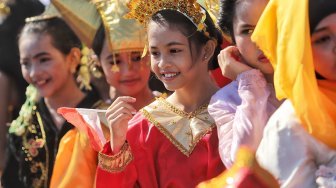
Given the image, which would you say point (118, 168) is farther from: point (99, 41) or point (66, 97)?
point (66, 97)

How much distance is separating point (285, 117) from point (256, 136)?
45cm

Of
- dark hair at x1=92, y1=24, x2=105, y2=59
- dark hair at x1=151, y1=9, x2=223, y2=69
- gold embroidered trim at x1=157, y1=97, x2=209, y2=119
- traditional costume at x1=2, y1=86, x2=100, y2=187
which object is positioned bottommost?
traditional costume at x1=2, y1=86, x2=100, y2=187

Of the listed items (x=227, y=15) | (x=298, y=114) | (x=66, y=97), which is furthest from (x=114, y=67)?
(x=298, y=114)

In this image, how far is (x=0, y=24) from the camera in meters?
5.18

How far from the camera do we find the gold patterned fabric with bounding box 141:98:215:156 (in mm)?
Answer: 3074

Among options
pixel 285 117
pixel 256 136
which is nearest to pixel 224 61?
pixel 256 136

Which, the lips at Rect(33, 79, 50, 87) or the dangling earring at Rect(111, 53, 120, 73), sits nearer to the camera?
the dangling earring at Rect(111, 53, 120, 73)

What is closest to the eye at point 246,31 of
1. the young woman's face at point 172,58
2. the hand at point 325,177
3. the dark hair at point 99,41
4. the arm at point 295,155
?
the young woman's face at point 172,58

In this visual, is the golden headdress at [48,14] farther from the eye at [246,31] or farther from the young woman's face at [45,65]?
the eye at [246,31]

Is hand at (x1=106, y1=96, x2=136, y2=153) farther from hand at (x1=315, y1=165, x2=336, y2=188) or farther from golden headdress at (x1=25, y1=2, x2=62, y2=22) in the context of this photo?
golden headdress at (x1=25, y1=2, x2=62, y2=22)

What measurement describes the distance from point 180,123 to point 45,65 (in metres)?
1.53

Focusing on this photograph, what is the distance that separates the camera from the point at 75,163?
143 inches

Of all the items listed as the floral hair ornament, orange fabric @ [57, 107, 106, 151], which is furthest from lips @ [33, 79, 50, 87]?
orange fabric @ [57, 107, 106, 151]

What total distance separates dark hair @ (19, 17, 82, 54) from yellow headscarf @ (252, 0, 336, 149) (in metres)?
2.57
